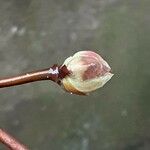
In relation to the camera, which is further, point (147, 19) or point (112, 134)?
point (147, 19)

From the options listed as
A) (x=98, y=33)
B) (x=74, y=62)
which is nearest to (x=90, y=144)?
(x=98, y=33)

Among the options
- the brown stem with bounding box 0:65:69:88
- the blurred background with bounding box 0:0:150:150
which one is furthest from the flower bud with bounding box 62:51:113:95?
the blurred background with bounding box 0:0:150:150

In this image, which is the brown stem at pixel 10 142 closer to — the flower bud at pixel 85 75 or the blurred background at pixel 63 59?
the flower bud at pixel 85 75

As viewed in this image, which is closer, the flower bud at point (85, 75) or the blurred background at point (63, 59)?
the flower bud at point (85, 75)

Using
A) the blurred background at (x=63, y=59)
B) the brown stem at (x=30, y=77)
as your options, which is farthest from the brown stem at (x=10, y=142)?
the blurred background at (x=63, y=59)

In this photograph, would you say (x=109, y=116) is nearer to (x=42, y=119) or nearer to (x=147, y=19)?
(x=42, y=119)
